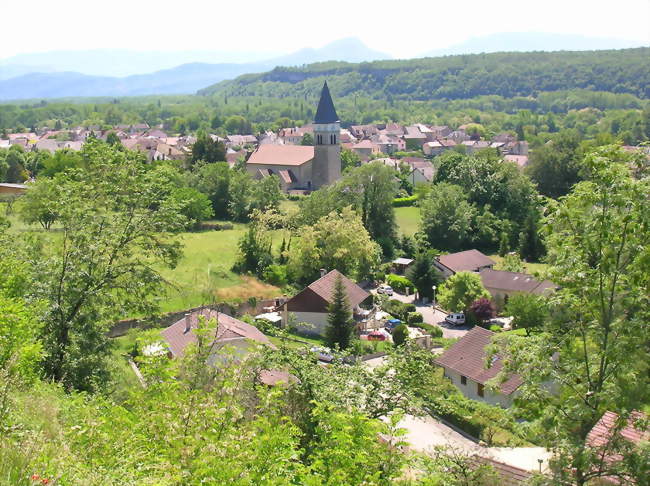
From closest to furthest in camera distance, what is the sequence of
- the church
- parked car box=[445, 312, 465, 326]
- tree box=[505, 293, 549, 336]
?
tree box=[505, 293, 549, 336], parked car box=[445, 312, 465, 326], the church

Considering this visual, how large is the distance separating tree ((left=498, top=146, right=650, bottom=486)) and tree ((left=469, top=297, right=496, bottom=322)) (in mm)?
21406

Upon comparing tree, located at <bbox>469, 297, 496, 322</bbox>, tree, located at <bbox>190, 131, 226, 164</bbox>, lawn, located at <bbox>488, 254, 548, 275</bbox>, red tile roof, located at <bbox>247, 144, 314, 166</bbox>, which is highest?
tree, located at <bbox>190, 131, 226, 164</bbox>

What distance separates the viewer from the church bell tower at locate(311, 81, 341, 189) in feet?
198

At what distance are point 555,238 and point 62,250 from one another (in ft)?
39.9

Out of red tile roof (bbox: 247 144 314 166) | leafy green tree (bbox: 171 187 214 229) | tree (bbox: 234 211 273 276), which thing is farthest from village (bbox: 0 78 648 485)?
red tile roof (bbox: 247 144 314 166)

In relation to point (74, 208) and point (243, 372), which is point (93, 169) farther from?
point (243, 372)

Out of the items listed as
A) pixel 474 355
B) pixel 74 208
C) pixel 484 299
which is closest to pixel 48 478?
pixel 74 208

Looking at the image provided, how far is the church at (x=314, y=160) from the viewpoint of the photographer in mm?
60688

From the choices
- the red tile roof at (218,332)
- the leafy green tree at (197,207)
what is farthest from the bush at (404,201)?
the red tile roof at (218,332)

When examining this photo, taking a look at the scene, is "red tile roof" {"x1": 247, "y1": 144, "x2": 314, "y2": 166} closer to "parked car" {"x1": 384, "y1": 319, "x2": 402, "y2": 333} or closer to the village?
→ the village

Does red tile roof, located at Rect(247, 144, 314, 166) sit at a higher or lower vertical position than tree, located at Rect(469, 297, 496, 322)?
higher

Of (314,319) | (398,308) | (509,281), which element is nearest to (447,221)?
(509,281)

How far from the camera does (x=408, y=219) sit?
52344 millimetres

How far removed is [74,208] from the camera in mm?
15367
